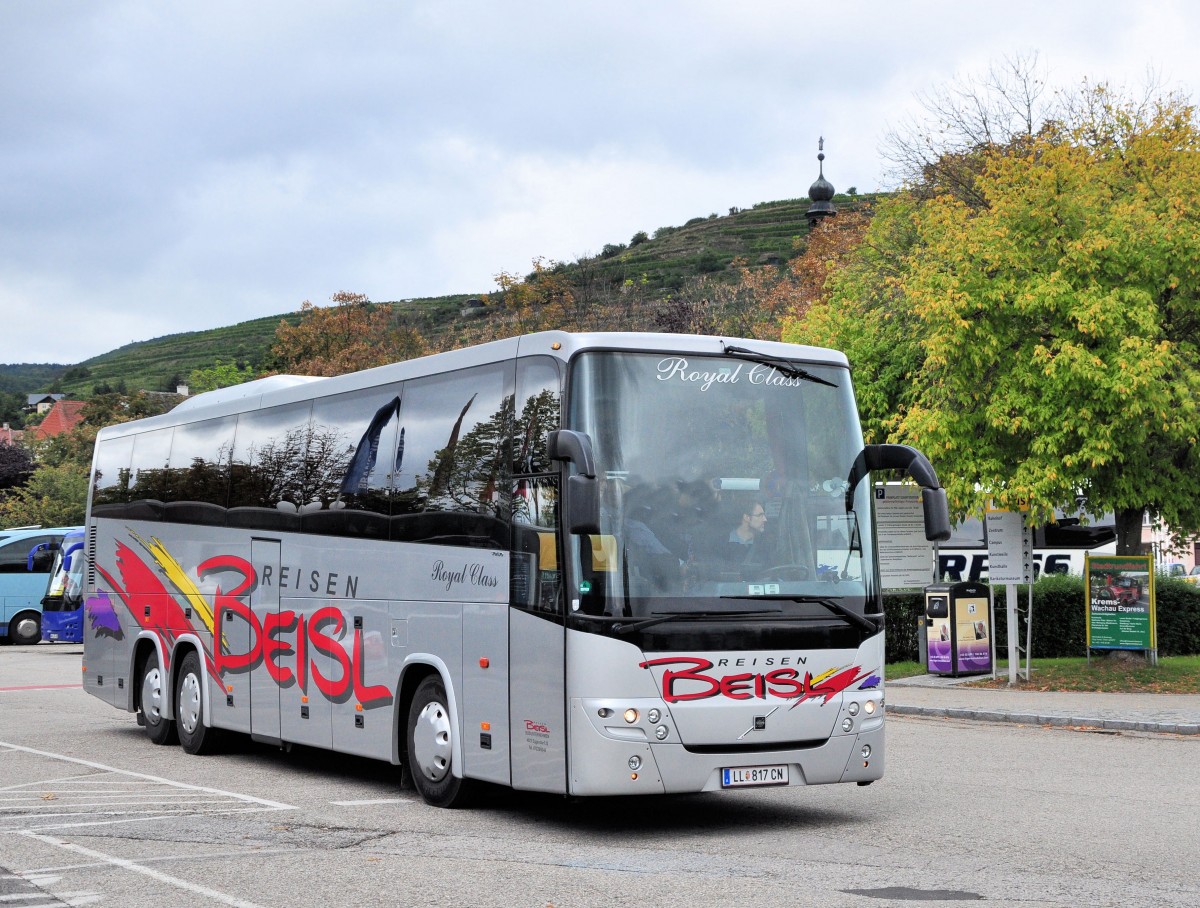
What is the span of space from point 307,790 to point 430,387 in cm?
358

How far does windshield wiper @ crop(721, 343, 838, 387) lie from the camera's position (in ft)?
34.2

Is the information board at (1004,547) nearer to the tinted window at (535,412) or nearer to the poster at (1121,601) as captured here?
the poster at (1121,601)

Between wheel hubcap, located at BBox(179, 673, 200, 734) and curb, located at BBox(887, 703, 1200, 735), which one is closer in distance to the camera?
wheel hubcap, located at BBox(179, 673, 200, 734)

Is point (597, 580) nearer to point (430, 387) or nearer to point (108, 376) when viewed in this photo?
point (430, 387)

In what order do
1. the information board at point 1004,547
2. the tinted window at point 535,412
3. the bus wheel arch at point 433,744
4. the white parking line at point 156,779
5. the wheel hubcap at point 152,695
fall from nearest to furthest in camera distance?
the tinted window at point 535,412, the bus wheel arch at point 433,744, the white parking line at point 156,779, the wheel hubcap at point 152,695, the information board at point 1004,547

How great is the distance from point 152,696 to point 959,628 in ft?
41.5

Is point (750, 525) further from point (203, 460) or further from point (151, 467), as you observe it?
point (151, 467)

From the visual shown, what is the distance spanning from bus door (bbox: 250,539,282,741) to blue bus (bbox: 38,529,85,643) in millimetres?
22289

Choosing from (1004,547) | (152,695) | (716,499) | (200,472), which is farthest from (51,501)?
(716,499)

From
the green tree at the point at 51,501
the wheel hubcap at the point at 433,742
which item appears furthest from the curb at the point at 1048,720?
the green tree at the point at 51,501

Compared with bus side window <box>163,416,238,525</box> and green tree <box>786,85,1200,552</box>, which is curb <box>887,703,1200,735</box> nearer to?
green tree <box>786,85,1200,552</box>

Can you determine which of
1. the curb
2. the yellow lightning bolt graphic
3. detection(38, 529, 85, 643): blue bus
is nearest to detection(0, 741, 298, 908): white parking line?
the yellow lightning bolt graphic

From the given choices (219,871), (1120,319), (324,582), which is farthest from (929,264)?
(219,871)

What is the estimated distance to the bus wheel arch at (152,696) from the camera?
15953 mm
